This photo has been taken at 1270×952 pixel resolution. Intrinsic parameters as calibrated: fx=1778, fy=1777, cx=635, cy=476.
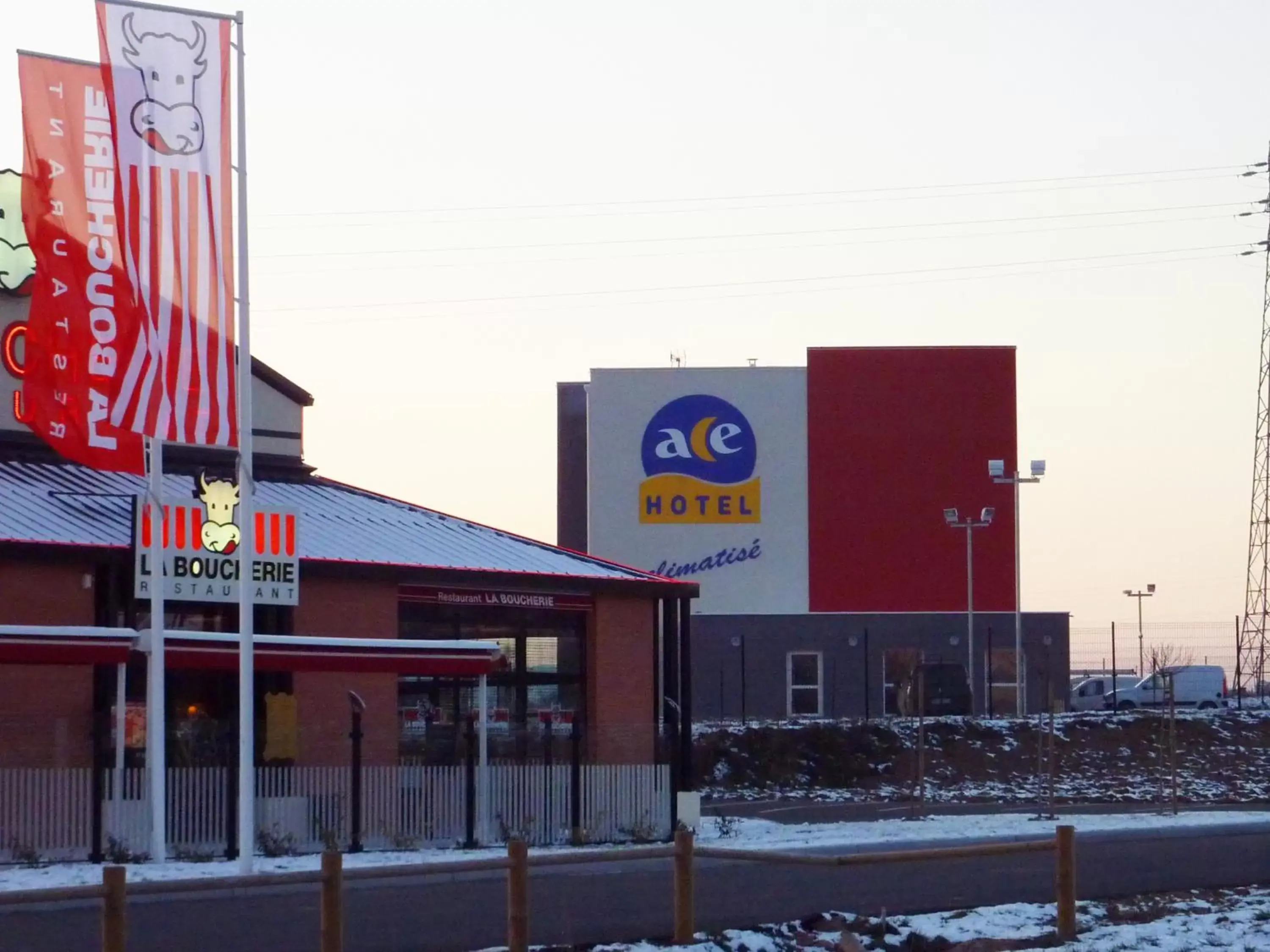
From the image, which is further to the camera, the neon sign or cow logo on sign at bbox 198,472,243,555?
the neon sign

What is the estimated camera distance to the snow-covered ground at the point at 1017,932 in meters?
13.5

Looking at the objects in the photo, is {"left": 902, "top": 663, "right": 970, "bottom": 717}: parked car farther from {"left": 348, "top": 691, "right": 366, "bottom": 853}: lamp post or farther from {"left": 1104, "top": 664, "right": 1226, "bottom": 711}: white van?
{"left": 348, "top": 691, "right": 366, "bottom": 853}: lamp post

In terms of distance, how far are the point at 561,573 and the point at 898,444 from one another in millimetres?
34585

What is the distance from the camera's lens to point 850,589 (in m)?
61.2

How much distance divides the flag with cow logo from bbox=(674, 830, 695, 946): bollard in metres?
8.49

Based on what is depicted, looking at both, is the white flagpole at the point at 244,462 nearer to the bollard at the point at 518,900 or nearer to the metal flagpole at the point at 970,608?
the bollard at the point at 518,900

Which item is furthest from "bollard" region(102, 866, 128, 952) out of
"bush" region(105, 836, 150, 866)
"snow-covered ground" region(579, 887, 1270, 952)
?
"bush" region(105, 836, 150, 866)

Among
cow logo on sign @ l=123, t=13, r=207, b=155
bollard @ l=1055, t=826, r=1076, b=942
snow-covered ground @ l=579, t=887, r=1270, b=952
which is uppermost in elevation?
cow logo on sign @ l=123, t=13, r=207, b=155

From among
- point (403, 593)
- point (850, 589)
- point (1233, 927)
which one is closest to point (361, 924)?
point (1233, 927)

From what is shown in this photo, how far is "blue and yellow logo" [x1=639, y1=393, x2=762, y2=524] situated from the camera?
61938 mm

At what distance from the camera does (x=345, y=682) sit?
87.8ft

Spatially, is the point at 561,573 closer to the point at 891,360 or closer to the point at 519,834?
the point at 519,834

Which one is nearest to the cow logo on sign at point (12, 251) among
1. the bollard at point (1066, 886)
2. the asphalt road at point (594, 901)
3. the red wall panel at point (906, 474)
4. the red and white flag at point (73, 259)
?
the red and white flag at point (73, 259)

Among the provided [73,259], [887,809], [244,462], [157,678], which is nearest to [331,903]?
[244,462]
